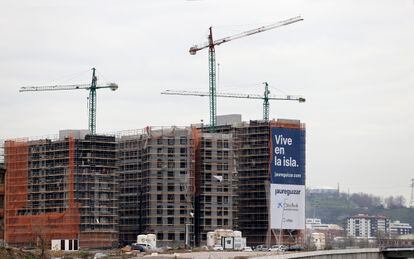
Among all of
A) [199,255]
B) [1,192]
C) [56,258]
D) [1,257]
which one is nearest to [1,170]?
[1,192]

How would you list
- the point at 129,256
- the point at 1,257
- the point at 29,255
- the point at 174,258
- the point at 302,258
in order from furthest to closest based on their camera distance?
the point at 302,258 → the point at 129,256 → the point at 174,258 → the point at 29,255 → the point at 1,257

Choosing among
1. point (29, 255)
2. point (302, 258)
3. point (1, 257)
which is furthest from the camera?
point (302, 258)

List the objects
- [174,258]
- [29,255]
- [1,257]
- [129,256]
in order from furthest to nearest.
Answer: [129,256]
[174,258]
[29,255]
[1,257]

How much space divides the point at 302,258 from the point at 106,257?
3974cm

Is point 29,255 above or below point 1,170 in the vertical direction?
below

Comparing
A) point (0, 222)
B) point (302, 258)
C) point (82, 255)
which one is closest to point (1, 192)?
point (0, 222)

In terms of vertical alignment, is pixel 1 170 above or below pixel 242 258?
above

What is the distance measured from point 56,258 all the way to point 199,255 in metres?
25.5

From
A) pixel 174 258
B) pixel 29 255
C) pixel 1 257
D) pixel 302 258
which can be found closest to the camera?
pixel 1 257

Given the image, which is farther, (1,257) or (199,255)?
(199,255)

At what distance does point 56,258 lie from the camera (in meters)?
169

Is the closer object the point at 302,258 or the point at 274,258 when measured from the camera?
the point at 274,258

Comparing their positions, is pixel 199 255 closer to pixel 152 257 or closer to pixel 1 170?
pixel 152 257

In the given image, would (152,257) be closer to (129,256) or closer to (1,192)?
(129,256)
